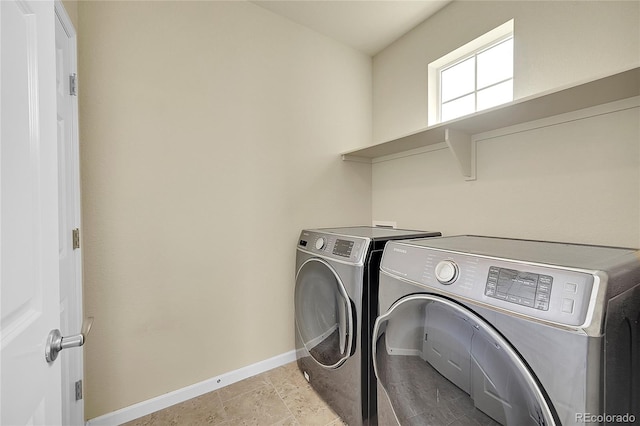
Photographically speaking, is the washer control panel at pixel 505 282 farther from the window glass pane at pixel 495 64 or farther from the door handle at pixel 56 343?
the window glass pane at pixel 495 64

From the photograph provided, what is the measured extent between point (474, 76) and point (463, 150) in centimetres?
62

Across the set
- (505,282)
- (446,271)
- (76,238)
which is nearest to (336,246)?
(446,271)

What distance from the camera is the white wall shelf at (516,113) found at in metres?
1.03

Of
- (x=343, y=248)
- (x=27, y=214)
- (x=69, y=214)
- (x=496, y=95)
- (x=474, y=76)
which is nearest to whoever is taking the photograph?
(x=27, y=214)

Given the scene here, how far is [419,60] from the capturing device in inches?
79.1

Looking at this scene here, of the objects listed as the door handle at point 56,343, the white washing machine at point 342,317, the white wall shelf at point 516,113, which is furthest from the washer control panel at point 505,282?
the door handle at point 56,343

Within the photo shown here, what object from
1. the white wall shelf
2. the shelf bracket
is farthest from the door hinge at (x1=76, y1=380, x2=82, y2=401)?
the shelf bracket

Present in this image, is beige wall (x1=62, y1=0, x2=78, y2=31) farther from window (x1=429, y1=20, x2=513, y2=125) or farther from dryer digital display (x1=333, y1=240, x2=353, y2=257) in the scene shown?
window (x1=429, y1=20, x2=513, y2=125)

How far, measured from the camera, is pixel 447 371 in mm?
877

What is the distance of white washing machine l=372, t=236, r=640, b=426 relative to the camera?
1.98 ft

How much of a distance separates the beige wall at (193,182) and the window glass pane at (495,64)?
110 cm

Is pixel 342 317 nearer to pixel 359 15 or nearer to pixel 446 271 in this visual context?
pixel 446 271

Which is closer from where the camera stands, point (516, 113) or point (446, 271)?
point (446, 271)

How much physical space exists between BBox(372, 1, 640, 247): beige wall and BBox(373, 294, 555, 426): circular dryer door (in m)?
0.91
